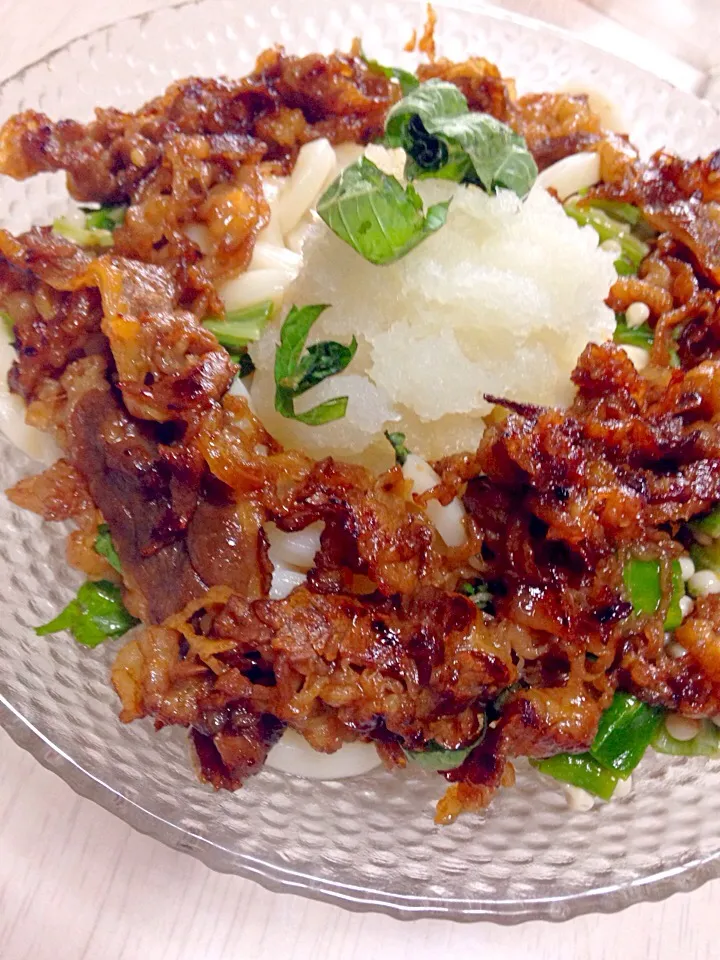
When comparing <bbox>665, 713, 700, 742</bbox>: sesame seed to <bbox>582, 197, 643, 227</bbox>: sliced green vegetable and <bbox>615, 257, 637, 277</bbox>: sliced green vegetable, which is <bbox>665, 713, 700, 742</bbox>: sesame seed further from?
<bbox>582, 197, 643, 227</bbox>: sliced green vegetable

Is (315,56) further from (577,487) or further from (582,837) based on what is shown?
(582,837)

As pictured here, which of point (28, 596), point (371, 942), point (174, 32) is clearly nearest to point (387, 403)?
point (28, 596)

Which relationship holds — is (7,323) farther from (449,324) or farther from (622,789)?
(622,789)

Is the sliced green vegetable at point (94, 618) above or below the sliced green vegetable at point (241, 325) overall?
below

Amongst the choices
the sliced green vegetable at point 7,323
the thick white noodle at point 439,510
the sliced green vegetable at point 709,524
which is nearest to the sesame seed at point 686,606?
the sliced green vegetable at point 709,524

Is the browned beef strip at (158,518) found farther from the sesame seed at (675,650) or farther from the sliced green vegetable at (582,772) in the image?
the sesame seed at (675,650)

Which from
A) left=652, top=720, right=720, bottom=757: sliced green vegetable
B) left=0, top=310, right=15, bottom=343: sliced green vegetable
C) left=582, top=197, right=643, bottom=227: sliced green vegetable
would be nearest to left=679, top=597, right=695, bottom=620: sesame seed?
left=652, top=720, right=720, bottom=757: sliced green vegetable

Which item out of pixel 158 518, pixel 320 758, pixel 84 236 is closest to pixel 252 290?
pixel 84 236
